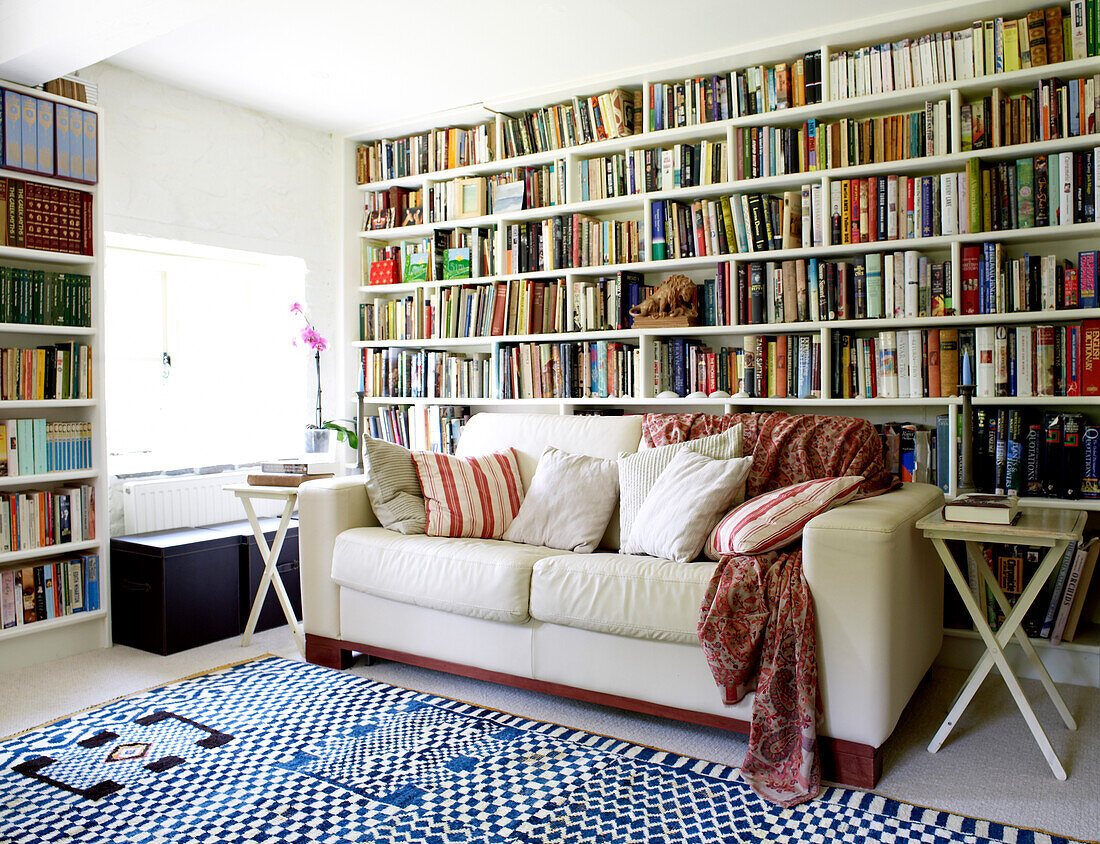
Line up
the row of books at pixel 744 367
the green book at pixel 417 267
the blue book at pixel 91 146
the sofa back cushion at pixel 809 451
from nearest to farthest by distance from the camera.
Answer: the sofa back cushion at pixel 809 451 → the blue book at pixel 91 146 → the row of books at pixel 744 367 → the green book at pixel 417 267

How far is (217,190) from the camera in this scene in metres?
4.33

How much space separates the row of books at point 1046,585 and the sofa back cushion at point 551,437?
126cm

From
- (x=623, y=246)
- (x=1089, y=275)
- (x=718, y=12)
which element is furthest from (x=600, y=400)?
(x=1089, y=275)

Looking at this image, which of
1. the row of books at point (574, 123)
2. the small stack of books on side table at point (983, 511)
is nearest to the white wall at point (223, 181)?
the row of books at point (574, 123)

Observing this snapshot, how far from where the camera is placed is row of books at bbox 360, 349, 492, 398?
15.2 ft

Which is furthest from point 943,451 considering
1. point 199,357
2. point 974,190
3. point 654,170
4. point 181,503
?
point 199,357

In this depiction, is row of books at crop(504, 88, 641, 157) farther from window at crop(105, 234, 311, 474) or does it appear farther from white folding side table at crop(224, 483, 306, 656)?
white folding side table at crop(224, 483, 306, 656)

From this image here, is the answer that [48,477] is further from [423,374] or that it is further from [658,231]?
[658,231]

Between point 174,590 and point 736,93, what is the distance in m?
3.11

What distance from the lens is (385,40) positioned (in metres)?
3.63

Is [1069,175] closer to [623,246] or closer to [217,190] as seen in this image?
[623,246]

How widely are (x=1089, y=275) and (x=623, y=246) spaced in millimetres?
1906

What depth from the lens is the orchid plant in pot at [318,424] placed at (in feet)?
14.5

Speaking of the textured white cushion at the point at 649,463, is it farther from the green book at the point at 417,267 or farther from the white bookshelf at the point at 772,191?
the green book at the point at 417,267
